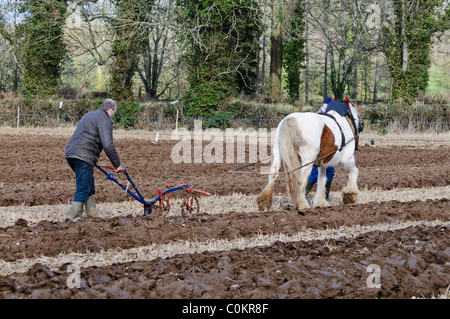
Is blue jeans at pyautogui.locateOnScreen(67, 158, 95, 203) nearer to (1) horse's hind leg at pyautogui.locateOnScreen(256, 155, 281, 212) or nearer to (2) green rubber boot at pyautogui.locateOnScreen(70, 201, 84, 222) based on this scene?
(2) green rubber boot at pyautogui.locateOnScreen(70, 201, 84, 222)

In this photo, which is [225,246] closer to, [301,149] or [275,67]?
[301,149]

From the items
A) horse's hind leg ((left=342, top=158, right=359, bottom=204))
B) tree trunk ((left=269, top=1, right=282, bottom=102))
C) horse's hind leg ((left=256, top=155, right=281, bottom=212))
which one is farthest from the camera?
tree trunk ((left=269, top=1, right=282, bottom=102))

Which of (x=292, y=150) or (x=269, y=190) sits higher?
(x=292, y=150)

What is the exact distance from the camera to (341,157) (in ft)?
27.8

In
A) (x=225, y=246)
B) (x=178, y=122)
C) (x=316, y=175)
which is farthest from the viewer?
(x=178, y=122)

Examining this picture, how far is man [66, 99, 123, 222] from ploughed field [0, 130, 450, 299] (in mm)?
381

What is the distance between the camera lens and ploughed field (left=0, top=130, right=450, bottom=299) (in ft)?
13.8

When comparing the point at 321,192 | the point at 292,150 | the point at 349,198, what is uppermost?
the point at 292,150

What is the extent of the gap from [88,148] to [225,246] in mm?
2393

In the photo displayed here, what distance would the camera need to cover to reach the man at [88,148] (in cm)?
677

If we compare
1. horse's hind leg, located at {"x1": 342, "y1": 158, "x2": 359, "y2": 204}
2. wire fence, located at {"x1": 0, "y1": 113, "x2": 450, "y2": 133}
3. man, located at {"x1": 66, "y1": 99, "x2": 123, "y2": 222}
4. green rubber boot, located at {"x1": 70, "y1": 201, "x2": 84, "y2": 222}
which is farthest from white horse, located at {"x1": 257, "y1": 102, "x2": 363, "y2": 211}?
wire fence, located at {"x1": 0, "y1": 113, "x2": 450, "y2": 133}

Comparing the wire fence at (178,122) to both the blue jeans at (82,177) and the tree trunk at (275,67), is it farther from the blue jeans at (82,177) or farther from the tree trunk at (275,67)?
the blue jeans at (82,177)

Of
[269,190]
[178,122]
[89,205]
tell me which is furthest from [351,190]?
[178,122]

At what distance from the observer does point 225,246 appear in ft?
19.7
